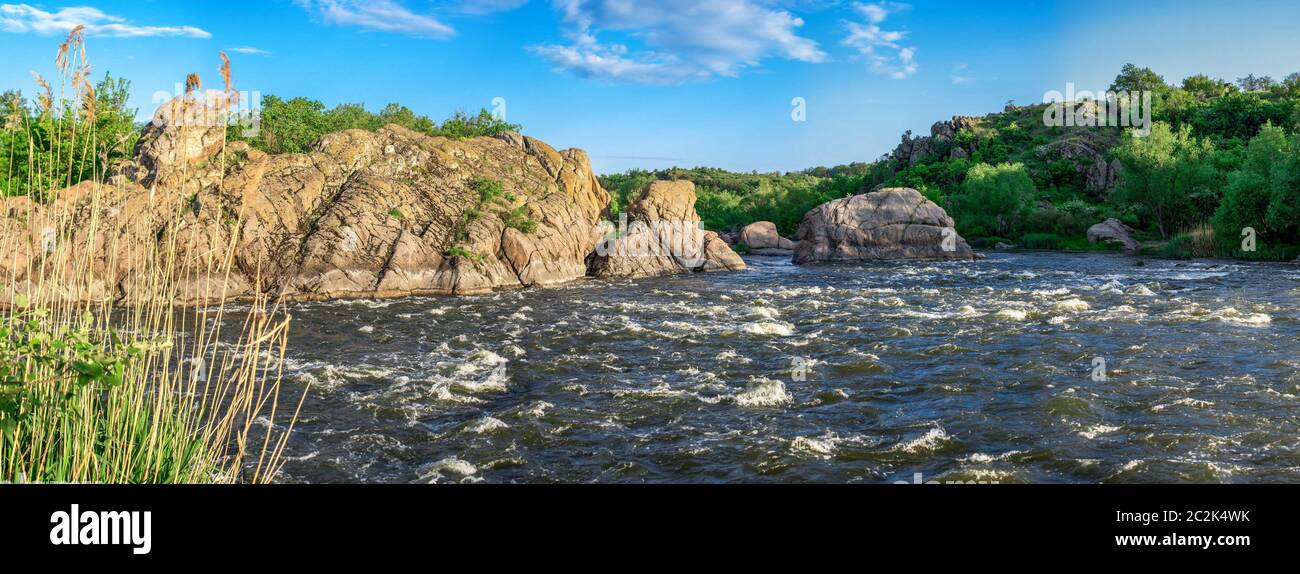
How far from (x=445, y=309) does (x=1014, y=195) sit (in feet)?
→ 166

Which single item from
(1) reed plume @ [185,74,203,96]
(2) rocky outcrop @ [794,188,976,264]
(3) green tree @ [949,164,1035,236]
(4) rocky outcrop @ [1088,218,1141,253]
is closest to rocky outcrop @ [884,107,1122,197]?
(3) green tree @ [949,164,1035,236]

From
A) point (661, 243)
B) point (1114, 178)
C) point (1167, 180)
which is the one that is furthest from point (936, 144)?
point (661, 243)

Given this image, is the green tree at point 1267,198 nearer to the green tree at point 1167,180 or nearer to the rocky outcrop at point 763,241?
the green tree at point 1167,180

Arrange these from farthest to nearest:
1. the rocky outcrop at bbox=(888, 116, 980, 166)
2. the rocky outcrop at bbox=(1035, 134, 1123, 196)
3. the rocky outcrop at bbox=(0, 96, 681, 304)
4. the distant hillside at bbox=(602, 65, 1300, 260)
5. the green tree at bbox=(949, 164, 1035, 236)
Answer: the rocky outcrop at bbox=(888, 116, 980, 166)
the rocky outcrop at bbox=(1035, 134, 1123, 196)
the green tree at bbox=(949, 164, 1035, 236)
the distant hillside at bbox=(602, 65, 1300, 260)
the rocky outcrop at bbox=(0, 96, 681, 304)

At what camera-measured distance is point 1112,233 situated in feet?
180

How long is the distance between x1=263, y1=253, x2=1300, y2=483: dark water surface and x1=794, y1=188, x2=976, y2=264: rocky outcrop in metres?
21.5

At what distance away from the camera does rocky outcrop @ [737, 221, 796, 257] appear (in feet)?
199

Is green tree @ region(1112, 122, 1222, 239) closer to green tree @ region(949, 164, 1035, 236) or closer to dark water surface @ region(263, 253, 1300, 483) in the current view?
green tree @ region(949, 164, 1035, 236)

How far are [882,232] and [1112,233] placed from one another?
1685 cm

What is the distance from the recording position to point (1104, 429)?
1262 cm

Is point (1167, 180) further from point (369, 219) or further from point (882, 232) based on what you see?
point (369, 219)

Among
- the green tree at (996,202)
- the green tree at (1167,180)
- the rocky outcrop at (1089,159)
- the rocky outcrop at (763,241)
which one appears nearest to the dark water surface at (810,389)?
the green tree at (1167,180)
